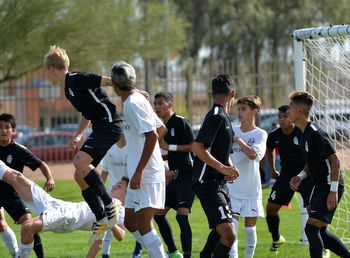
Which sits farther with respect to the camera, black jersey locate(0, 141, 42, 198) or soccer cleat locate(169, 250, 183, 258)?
black jersey locate(0, 141, 42, 198)

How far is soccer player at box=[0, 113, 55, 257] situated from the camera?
11.1 meters

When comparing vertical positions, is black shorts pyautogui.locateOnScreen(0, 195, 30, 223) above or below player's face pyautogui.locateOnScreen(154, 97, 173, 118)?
below

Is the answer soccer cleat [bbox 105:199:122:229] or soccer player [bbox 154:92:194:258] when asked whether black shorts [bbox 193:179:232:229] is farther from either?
soccer player [bbox 154:92:194:258]

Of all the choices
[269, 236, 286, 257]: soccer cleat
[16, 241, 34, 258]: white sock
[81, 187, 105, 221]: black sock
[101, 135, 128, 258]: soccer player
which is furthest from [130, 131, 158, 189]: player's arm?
[269, 236, 286, 257]: soccer cleat

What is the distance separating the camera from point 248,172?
37.7 ft

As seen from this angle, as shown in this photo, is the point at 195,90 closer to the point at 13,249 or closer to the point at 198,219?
the point at 198,219

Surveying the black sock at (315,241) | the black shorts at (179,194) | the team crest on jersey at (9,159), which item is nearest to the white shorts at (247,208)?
the black shorts at (179,194)

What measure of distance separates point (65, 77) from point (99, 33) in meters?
18.8

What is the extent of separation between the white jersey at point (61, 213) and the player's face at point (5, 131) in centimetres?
119

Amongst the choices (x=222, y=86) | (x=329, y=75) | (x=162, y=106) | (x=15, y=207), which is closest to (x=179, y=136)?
(x=162, y=106)

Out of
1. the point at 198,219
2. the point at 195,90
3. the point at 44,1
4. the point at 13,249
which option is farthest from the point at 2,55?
the point at 13,249

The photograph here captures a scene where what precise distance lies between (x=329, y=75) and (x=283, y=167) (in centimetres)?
409

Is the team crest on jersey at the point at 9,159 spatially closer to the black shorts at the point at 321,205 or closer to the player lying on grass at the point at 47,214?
the player lying on grass at the point at 47,214

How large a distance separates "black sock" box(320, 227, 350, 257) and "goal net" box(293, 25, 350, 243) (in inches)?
115
